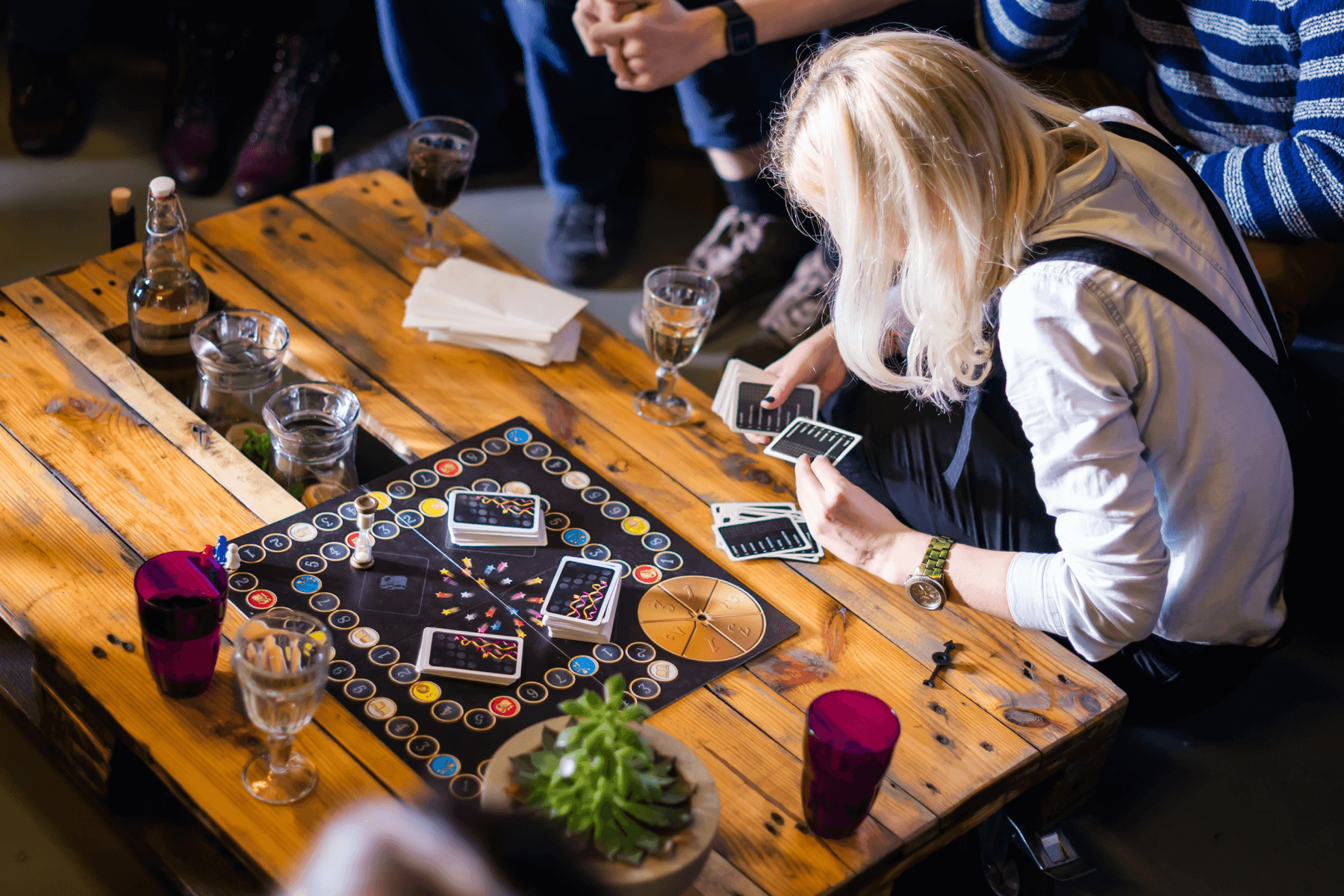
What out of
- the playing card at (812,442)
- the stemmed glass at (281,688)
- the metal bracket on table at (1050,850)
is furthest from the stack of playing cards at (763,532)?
the stemmed glass at (281,688)

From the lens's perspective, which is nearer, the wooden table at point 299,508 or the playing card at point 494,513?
the wooden table at point 299,508

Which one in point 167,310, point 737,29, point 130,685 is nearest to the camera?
point 130,685

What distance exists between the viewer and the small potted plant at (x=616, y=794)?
980 millimetres

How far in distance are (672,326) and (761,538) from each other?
32cm

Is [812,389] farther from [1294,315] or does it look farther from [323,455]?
[1294,315]

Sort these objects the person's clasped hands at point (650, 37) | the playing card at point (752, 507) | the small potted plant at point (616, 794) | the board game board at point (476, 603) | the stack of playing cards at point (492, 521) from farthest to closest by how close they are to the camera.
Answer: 1. the person's clasped hands at point (650, 37)
2. the playing card at point (752, 507)
3. the stack of playing cards at point (492, 521)
4. the board game board at point (476, 603)
5. the small potted plant at point (616, 794)

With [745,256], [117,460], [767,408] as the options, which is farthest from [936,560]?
[745,256]

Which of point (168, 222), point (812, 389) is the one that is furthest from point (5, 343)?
point (812, 389)

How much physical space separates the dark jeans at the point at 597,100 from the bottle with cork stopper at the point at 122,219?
1.08 m

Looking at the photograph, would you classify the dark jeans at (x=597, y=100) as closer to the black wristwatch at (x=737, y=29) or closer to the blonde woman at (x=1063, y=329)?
the black wristwatch at (x=737, y=29)

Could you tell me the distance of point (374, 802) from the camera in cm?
112

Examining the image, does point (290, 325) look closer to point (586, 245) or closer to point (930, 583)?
point (930, 583)

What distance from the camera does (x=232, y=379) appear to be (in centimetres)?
159

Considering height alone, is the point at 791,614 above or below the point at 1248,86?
below
